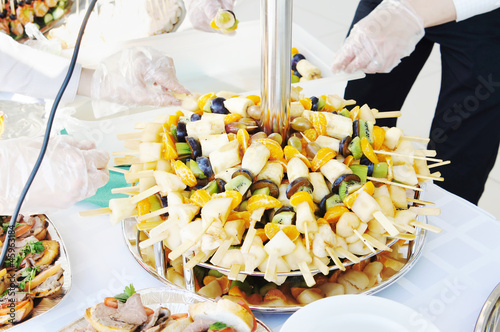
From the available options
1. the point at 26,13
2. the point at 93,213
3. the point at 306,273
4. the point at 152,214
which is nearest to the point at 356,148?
the point at 306,273

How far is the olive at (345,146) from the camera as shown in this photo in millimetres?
1026

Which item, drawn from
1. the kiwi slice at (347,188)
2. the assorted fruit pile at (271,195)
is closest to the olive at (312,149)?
the assorted fruit pile at (271,195)

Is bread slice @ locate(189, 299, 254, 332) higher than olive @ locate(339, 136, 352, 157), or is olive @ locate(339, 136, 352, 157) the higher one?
olive @ locate(339, 136, 352, 157)

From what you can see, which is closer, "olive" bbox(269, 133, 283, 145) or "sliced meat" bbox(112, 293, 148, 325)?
"sliced meat" bbox(112, 293, 148, 325)

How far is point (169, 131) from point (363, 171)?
0.46 m

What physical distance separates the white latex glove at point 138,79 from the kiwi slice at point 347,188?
2.29 ft

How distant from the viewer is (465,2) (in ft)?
4.96

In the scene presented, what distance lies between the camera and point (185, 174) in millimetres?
977

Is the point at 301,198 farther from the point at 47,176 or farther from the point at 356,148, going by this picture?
the point at 47,176

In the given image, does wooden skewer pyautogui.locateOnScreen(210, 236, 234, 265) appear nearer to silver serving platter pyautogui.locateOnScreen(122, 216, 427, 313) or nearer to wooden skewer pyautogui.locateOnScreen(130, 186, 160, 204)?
silver serving platter pyautogui.locateOnScreen(122, 216, 427, 313)

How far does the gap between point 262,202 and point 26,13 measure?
2.97m

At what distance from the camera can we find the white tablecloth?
35.5 inches

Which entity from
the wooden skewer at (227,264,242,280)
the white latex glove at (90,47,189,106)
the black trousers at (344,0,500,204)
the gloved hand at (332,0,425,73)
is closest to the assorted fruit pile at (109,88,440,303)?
the wooden skewer at (227,264,242,280)

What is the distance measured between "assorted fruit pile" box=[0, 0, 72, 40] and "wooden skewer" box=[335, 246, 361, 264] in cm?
281
